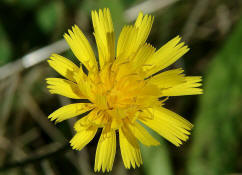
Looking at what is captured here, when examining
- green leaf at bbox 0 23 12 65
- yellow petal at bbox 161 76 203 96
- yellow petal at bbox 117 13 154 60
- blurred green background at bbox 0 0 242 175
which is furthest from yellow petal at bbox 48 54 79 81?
green leaf at bbox 0 23 12 65

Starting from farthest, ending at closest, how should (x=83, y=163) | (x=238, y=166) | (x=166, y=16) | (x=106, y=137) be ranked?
(x=166, y=16), (x=238, y=166), (x=83, y=163), (x=106, y=137)

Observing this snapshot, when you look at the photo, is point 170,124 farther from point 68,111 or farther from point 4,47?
point 4,47

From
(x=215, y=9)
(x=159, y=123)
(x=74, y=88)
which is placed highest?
Result: (x=215, y=9)

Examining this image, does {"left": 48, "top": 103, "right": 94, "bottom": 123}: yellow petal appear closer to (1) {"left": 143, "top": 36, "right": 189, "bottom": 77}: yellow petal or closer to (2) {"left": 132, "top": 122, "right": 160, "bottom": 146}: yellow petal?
(2) {"left": 132, "top": 122, "right": 160, "bottom": 146}: yellow petal

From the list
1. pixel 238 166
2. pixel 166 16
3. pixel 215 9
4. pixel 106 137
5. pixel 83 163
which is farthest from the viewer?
pixel 215 9

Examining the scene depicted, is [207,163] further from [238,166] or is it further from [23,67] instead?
[23,67]

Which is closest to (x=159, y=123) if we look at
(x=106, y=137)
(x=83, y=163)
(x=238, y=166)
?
(x=106, y=137)
